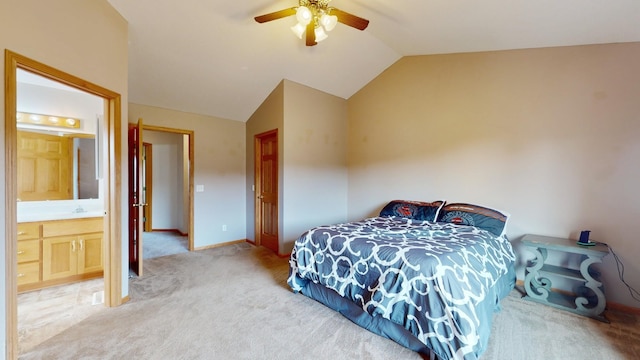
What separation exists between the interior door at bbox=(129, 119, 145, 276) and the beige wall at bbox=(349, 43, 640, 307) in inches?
137

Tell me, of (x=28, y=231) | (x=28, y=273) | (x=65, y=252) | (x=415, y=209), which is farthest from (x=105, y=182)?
(x=415, y=209)

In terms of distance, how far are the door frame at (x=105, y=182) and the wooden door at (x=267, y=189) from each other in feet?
6.85

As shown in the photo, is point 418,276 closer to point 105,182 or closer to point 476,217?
point 476,217

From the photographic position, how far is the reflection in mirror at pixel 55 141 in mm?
3035

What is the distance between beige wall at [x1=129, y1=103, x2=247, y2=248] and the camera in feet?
14.2

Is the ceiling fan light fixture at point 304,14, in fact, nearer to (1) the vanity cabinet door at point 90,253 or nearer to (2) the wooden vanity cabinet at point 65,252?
(2) the wooden vanity cabinet at point 65,252

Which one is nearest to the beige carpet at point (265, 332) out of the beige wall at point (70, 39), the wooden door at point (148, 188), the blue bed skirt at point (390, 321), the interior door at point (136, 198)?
the blue bed skirt at point (390, 321)

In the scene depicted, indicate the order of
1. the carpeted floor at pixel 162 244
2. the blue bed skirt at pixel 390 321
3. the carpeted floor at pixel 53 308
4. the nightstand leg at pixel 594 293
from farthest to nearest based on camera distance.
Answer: the carpeted floor at pixel 162 244 → the nightstand leg at pixel 594 293 → the carpeted floor at pixel 53 308 → the blue bed skirt at pixel 390 321

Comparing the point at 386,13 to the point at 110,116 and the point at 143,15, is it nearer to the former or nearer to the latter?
the point at 143,15

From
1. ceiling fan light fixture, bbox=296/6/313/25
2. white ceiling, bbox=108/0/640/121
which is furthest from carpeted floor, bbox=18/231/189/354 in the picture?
ceiling fan light fixture, bbox=296/6/313/25

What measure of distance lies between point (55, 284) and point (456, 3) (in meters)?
5.16

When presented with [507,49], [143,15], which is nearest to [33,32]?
[143,15]

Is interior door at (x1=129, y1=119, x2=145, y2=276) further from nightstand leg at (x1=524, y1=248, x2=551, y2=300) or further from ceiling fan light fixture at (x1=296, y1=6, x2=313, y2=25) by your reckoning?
nightstand leg at (x1=524, y1=248, x2=551, y2=300)

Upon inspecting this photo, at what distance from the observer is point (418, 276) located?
71.7 inches
